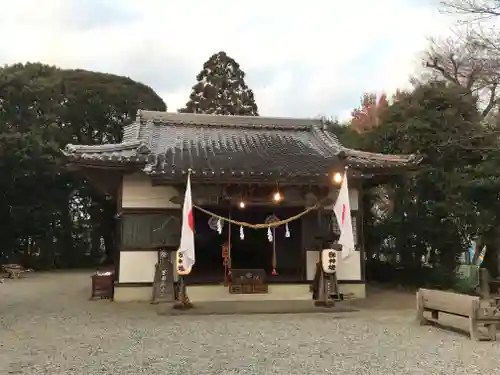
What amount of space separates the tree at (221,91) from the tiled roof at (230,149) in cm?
1454

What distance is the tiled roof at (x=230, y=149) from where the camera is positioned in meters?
11.2

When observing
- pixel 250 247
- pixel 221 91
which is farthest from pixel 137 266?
pixel 221 91

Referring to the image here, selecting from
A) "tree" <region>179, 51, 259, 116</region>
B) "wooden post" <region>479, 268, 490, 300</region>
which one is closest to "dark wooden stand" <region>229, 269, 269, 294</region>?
"wooden post" <region>479, 268, 490, 300</region>

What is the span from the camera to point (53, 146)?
79.4 ft

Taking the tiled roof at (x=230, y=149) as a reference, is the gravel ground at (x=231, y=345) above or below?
below

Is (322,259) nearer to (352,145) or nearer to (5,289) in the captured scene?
(352,145)

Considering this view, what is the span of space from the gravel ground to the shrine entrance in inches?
106

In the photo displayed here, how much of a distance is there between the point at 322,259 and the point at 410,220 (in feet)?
14.4

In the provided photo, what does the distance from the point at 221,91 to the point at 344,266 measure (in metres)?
19.6

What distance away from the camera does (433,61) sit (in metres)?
19.9

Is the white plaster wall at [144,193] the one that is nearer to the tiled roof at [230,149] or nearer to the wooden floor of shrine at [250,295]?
the tiled roof at [230,149]

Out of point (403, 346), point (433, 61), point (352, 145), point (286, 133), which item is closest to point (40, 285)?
point (286, 133)

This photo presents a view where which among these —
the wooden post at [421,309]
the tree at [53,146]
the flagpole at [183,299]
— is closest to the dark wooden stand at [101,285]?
the flagpole at [183,299]

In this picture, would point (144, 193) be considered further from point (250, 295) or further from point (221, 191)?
point (250, 295)
